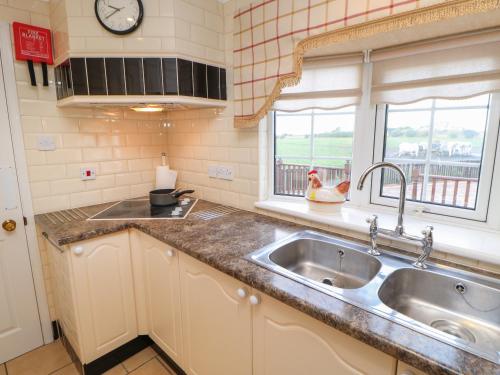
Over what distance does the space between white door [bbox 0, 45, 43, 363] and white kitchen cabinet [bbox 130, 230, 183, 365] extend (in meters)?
0.69

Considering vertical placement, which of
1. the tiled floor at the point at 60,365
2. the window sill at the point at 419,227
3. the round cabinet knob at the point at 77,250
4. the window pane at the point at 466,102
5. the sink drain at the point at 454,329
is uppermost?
the window pane at the point at 466,102

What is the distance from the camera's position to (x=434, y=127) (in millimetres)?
1354

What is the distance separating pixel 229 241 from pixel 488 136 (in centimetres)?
118

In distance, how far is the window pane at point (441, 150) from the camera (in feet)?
4.14

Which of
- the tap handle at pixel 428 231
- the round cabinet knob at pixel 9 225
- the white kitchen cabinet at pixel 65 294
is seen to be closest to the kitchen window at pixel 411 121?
the tap handle at pixel 428 231

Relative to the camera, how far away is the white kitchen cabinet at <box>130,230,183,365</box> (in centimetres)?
149

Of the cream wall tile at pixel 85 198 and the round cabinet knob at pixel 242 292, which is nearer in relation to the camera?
the round cabinet knob at pixel 242 292

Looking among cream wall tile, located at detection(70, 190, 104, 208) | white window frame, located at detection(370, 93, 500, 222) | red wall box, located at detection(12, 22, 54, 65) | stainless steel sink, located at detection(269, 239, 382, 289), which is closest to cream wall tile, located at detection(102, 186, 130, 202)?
cream wall tile, located at detection(70, 190, 104, 208)

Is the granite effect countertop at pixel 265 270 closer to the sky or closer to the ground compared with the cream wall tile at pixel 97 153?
closer to the ground

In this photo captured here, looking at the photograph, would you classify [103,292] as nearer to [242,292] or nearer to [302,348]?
[242,292]

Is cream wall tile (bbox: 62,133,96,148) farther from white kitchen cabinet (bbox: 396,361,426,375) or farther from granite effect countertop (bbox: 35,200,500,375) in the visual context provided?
white kitchen cabinet (bbox: 396,361,426,375)

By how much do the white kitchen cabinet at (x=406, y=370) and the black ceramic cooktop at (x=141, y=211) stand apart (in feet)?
4.24

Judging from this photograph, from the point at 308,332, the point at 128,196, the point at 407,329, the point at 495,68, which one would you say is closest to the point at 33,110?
the point at 128,196

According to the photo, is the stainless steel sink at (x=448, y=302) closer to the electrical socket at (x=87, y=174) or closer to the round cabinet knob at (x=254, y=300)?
the round cabinet knob at (x=254, y=300)
